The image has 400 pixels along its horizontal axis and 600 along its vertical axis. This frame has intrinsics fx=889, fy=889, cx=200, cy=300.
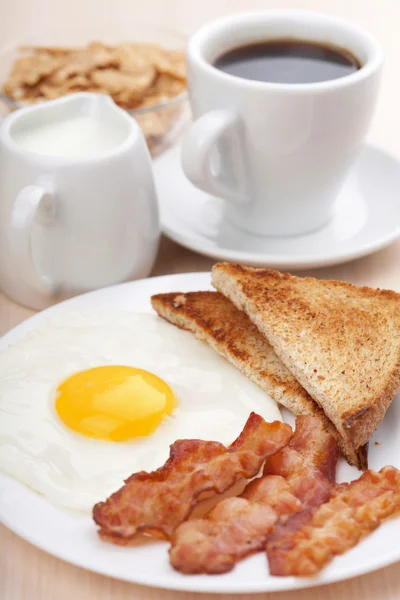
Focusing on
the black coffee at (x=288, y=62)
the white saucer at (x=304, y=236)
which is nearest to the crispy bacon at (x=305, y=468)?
the white saucer at (x=304, y=236)

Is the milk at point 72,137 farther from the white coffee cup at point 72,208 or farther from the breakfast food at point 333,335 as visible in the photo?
the breakfast food at point 333,335

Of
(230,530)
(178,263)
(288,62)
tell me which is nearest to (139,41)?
(288,62)

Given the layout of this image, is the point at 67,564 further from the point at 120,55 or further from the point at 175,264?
the point at 120,55

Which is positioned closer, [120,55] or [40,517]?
[40,517]

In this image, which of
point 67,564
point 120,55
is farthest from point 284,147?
point 67,564

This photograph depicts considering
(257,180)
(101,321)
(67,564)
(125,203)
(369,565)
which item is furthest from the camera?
(257,180)

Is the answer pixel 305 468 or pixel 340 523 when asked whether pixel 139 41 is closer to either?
pixel 305 468

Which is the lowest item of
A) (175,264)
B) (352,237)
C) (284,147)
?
(175,264)
